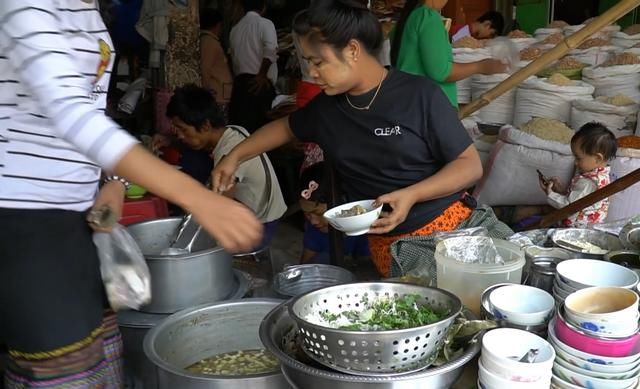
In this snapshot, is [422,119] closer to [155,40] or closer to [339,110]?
[339,110]

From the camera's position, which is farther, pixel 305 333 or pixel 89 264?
pixel 89 264

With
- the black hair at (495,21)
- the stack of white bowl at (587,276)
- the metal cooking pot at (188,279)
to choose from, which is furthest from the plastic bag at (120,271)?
the black hair at (495,21)

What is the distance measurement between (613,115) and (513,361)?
3.61 metres

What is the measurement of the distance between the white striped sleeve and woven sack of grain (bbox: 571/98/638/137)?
3848 millimetres

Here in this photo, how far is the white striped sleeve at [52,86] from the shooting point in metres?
1.08

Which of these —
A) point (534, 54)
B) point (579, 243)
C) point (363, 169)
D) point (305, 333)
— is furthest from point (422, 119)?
point (534, 54)

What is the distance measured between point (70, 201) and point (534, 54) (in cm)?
444

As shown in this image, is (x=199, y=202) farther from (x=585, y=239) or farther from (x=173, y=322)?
(x=585, y=239)

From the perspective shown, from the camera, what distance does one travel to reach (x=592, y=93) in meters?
4.55

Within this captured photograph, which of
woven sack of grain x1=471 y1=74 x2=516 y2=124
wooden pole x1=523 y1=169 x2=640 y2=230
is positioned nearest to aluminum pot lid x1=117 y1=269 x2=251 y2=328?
wooden pole x1=523 y1=169 x2=640 y2=230

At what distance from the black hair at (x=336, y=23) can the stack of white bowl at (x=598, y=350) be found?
3.69ft

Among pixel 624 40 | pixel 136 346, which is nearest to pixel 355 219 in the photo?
pixel 136 346

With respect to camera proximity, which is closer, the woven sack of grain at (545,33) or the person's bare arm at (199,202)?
the person's bare arm at (199,202)

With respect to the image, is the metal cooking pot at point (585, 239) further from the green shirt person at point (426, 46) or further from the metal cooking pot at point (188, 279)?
the green shirt person at point (426, 46)
